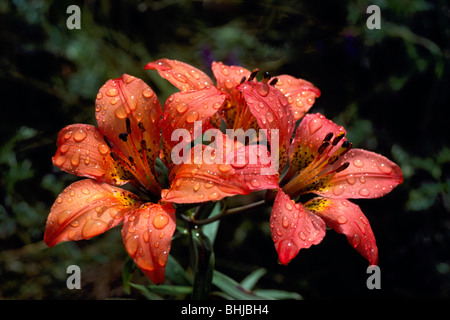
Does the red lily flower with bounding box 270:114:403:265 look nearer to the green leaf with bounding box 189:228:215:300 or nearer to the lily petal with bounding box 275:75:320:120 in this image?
the lily petal with bounding box 275:75:320:120

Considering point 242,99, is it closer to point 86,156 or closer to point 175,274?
point 86,156

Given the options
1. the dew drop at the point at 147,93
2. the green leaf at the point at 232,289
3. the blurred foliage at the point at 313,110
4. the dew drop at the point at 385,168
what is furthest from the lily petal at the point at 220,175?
the blurred foliage at the point at 313,110

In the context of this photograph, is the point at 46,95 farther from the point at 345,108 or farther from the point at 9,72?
the point at 345,108

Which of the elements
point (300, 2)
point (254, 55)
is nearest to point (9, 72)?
point (254, 55)

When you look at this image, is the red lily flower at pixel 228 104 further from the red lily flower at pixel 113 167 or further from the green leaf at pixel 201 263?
the green leaf at pixel 201 263

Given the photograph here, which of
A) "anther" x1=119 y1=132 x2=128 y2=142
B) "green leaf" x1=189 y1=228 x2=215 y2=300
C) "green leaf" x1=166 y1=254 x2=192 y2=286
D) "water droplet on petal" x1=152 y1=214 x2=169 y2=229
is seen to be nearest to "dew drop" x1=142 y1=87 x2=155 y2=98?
"anther" x1=119 y1=132 x2=128 y2=142

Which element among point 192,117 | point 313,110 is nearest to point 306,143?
point 192,117
